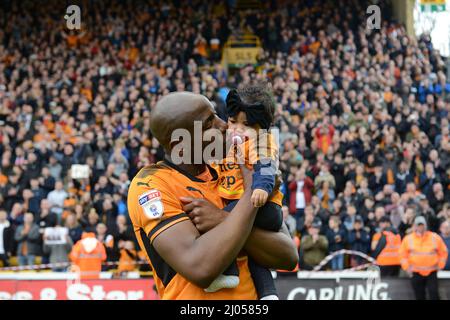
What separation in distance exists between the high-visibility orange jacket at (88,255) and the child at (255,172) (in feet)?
31.6

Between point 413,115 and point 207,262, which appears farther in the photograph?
point 413,115

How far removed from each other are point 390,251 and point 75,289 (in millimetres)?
5254

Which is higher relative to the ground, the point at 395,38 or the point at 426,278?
the point at 395,38

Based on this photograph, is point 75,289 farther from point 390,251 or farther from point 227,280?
point 227,280

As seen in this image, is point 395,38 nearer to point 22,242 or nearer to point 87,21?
point 87,21

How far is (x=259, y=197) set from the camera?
3.70 metres

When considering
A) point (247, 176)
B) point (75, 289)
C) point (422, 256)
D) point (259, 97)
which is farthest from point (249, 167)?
point (422, 256)

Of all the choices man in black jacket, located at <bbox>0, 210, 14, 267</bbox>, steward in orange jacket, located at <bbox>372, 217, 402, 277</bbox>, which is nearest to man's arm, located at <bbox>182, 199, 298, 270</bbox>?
steward in orange jacket, located at <bbox>372, 217, 402, 277</bbox>

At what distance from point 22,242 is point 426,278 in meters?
7.21

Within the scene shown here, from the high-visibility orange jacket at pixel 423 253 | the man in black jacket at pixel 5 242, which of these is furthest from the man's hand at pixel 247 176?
the man in black jacket at pixel 5 242

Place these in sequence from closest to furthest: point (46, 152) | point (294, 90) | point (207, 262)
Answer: point (207, 262)
point (46, 152)
point (294, 90)

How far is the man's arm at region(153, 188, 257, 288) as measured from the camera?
3.58m
